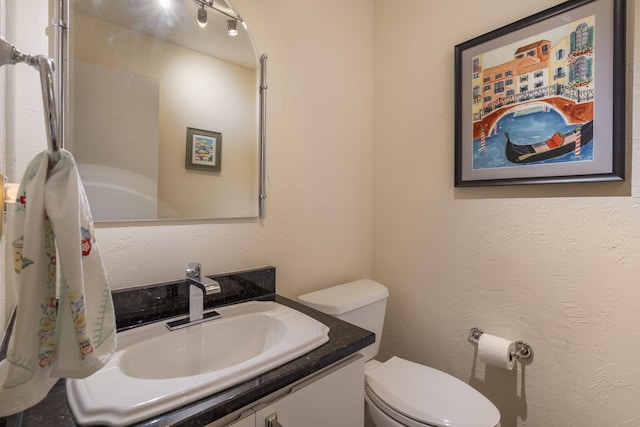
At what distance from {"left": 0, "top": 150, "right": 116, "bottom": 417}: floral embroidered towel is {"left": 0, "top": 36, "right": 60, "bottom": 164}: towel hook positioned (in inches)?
0.6

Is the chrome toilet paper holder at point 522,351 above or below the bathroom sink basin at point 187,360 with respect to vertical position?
below

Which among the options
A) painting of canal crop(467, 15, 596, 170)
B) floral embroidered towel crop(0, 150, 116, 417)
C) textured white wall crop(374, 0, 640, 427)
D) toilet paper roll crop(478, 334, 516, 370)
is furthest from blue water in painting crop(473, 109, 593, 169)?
floral embroidered towel crop(0, 150, 116, 417)

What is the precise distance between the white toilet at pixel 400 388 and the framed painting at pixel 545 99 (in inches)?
27.7

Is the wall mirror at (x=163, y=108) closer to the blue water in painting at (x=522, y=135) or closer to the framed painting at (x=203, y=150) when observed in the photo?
the framed painting at (x=203, y=150)

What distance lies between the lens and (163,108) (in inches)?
41.2

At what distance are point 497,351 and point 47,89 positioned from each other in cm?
147

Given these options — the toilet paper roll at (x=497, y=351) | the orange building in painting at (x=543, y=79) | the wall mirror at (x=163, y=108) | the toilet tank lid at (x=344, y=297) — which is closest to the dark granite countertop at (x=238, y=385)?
the toilet tank lid at (x=344, y=297)

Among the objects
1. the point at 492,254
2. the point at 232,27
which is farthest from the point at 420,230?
the point at 232,27

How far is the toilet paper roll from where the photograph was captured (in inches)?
46.2

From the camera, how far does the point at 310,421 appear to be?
0.78 m

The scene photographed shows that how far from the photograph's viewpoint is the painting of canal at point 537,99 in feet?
3.45

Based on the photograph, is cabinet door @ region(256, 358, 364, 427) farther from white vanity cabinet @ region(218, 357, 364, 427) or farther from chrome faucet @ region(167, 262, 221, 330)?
chrome faucet @ region(167, 262, 221, 330)

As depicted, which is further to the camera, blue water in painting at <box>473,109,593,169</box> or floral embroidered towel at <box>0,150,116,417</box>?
blue water in painting at <box>473,109,593,169</box>

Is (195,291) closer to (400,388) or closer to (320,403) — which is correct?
(320,403)
